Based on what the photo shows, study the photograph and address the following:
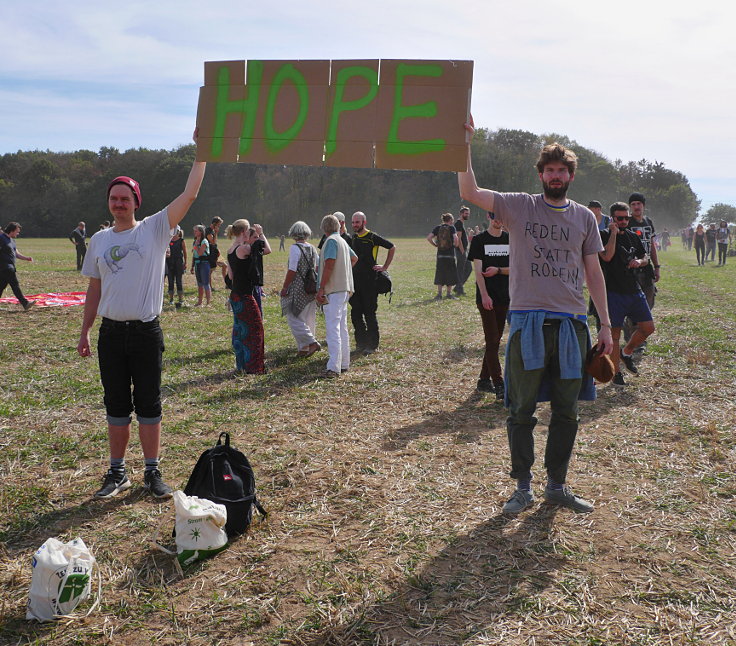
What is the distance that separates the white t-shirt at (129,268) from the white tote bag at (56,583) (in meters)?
1.57

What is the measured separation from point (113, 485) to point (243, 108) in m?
2.87

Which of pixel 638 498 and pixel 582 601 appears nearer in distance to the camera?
pixel 582 601

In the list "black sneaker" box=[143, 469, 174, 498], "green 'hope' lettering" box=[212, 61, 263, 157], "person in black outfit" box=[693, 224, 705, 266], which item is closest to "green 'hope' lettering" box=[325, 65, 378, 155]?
"green 'hope' lettering" box=[212, 61, 263, 157]

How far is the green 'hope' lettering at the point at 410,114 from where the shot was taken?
420cm

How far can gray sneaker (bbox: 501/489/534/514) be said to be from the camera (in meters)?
4.09

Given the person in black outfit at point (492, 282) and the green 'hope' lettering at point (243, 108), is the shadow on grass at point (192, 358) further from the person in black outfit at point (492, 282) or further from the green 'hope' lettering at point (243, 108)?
the green 'hope' lettering at point (243, 108)

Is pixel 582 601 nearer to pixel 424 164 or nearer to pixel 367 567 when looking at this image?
pixel 367 567

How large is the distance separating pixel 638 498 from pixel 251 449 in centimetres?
311

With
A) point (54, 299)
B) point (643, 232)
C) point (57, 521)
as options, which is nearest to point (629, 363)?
point (643, 232)

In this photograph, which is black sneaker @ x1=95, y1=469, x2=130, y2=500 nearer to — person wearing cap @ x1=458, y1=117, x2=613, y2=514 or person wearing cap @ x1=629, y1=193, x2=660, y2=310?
person wearing cap @ x1=458, y1=117, x2=613, y2=514

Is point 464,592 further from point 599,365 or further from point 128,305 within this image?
point 128,305

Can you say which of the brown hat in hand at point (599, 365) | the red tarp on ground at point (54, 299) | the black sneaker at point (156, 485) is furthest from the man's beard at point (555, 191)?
the red tarp on ground at point (54, 299)

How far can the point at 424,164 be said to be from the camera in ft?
13.8

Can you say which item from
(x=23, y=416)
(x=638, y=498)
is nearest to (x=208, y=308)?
(x=23, y=416)
